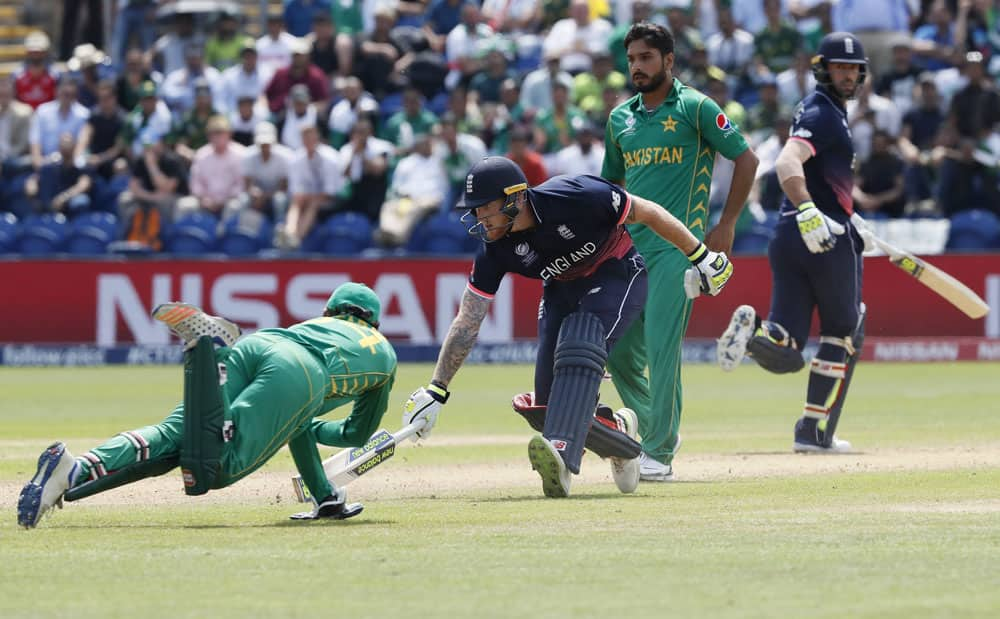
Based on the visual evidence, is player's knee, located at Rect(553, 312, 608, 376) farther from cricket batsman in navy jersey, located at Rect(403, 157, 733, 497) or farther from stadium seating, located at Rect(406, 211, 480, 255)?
stadium seating, located at Rect(406, 211, 480, 255)

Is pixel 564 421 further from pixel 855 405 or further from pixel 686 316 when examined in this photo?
pixel 855 405

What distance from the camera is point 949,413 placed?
13891 millimetres

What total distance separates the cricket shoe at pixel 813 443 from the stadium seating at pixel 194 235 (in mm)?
11852

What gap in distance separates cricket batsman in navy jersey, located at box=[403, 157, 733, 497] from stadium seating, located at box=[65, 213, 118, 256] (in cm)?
1408

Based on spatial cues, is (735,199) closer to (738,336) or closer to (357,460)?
(738,336)

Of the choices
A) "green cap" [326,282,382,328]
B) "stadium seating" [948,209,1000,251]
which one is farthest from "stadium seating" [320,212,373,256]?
"green cap" [326,282,382,328]

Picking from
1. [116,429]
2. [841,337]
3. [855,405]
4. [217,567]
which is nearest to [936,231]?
[855,405]

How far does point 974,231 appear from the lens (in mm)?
19891

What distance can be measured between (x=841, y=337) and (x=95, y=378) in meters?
10.6

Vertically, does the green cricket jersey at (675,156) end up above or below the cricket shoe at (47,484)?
above

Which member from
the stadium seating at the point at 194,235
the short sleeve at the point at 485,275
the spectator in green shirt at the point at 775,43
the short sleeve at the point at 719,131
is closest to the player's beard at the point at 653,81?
the short sleeve at the point at 719,131

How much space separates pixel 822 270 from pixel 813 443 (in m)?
1.09

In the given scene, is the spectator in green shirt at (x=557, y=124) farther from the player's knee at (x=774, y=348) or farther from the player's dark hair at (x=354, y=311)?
the player's dark hair at (x=354, y=311)

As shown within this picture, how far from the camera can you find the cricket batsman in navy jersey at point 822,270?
428 inches
